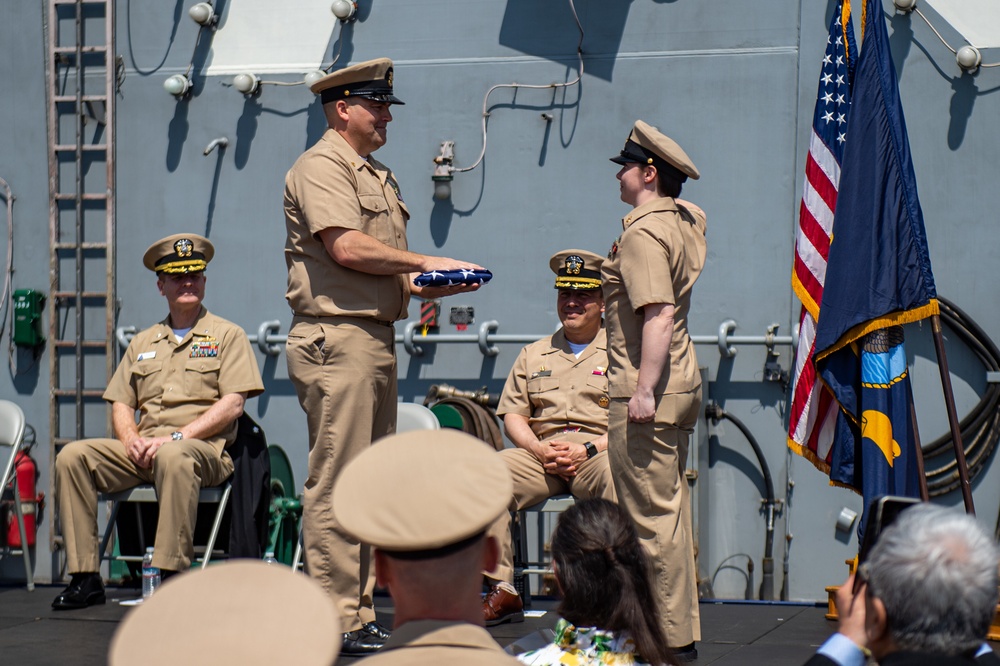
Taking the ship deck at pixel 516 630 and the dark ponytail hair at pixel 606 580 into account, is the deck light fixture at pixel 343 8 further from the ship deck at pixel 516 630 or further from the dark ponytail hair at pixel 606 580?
the dark ponytail hair at pixel 606 580

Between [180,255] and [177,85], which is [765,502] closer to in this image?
[180,255]

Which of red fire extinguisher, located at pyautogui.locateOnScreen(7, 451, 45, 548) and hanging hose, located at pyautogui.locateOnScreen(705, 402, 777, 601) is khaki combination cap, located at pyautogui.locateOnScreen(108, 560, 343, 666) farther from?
red fire extinguisher, located at pyautogui.locateOnScreen(7, 451, 45, 548)

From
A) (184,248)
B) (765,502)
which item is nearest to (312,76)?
(184,248)

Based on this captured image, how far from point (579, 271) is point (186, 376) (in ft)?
6.03

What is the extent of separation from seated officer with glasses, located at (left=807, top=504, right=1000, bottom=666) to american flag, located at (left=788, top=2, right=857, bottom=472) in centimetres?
337

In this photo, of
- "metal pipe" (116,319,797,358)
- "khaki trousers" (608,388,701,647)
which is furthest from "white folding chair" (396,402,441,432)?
"khaki trousers" (608,388,701,647)

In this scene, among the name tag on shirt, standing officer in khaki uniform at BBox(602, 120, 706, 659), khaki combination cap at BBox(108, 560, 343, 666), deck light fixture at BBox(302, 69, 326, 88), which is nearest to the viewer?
khaki combination cap at BBox(108, 560, 343, 666)

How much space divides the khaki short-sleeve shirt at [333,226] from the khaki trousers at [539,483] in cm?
124

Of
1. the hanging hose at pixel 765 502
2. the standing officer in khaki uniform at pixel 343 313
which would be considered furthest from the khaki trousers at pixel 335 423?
the hanging hose at pixel 765 502

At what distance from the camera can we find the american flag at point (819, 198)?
5.12 meters

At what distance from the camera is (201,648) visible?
1.25m

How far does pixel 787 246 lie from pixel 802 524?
4.47ft

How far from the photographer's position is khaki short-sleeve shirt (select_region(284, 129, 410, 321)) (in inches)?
166

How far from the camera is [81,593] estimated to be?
17.8 ft
